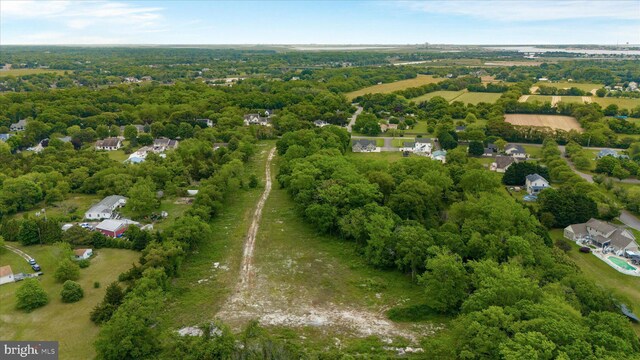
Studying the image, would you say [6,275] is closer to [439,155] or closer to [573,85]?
[439,155]

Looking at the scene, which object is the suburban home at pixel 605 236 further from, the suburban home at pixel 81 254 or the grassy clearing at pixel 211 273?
the suburban home at pixel 81 254

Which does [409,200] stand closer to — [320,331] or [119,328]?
[320,331]

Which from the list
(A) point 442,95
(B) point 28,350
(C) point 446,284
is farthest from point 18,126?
(A) point 442,95

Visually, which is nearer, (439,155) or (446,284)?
(446,284)

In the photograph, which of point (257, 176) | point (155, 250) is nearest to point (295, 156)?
point (257, 176)

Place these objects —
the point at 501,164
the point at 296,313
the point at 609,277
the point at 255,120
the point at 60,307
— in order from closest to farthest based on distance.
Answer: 1. the point at 296,313
2. the point at 60,307
3. the point at 609,277
4. the point at 501,164
5. the point at 255,120
